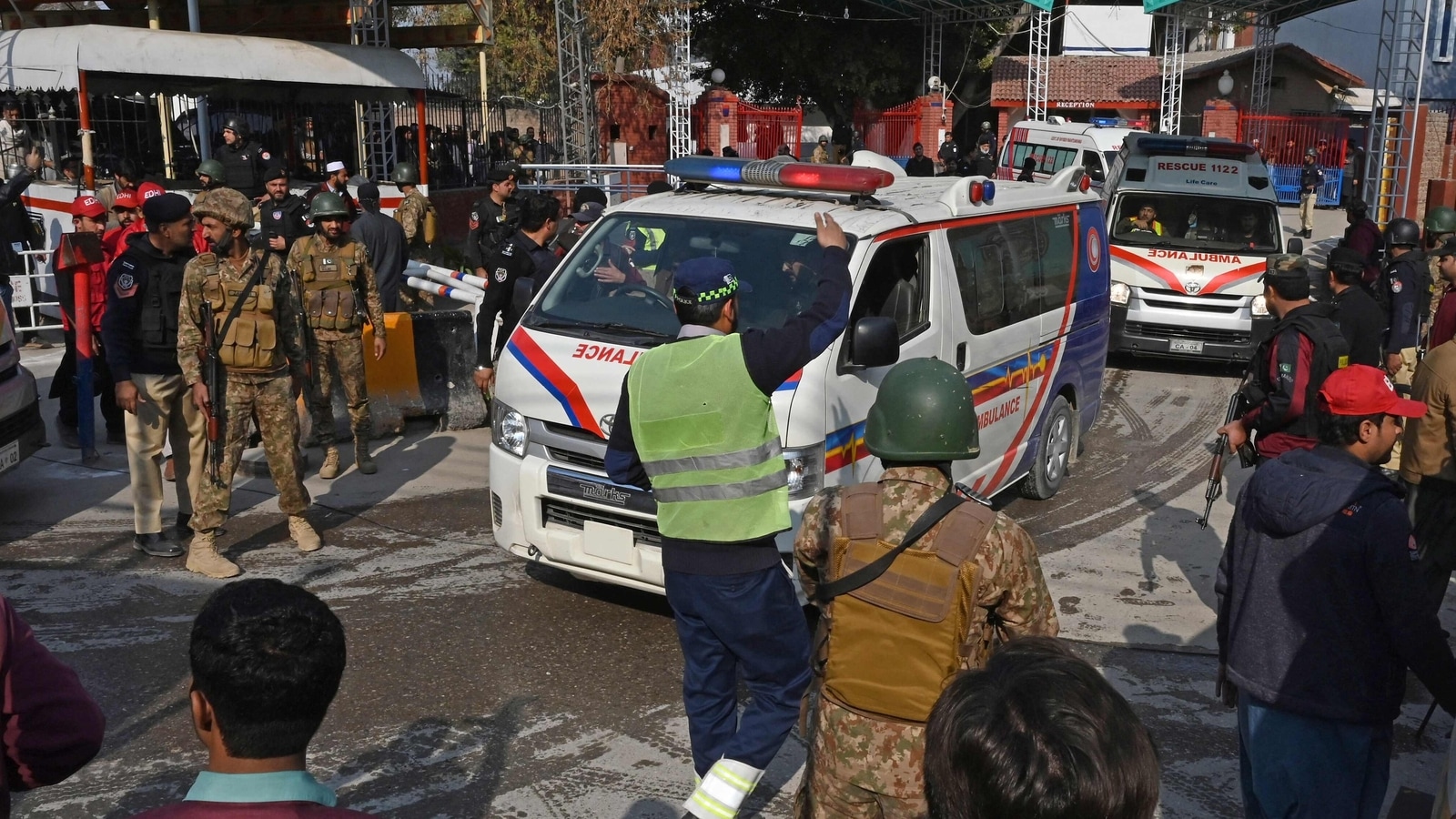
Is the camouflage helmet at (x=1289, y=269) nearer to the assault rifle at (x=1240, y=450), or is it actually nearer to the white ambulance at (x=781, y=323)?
the assault rifle at (x=1240, y=450)

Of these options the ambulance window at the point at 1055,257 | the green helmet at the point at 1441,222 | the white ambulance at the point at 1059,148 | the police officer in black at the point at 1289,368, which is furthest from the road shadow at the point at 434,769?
the white ambulance at the point at 1059,148

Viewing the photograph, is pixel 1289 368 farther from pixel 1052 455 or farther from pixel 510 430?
pixel 510 430

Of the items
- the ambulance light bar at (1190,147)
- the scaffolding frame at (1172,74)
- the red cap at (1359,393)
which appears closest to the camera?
the red cap at (1359,393)

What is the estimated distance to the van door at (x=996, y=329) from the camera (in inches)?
274

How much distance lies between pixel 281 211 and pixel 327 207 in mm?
2767

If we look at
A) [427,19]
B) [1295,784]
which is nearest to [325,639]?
[1295,784]

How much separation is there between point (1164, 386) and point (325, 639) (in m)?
11.6

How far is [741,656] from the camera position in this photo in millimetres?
4020

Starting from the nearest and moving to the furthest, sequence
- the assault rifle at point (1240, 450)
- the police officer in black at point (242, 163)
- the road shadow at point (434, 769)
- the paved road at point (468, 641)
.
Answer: the road shadow at point (434, 769), the paved road at point (468, 641), the assault rifle at point (1240, 450), the police officer in black at point (242, 163)

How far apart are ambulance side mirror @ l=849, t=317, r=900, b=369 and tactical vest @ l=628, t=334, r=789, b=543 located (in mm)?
1508

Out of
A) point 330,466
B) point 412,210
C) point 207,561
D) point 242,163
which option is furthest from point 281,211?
point 242,163

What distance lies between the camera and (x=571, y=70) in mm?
23516

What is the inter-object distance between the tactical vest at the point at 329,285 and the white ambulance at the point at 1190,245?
7.84m

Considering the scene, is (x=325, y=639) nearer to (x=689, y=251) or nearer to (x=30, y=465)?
(x=689, y=251)
